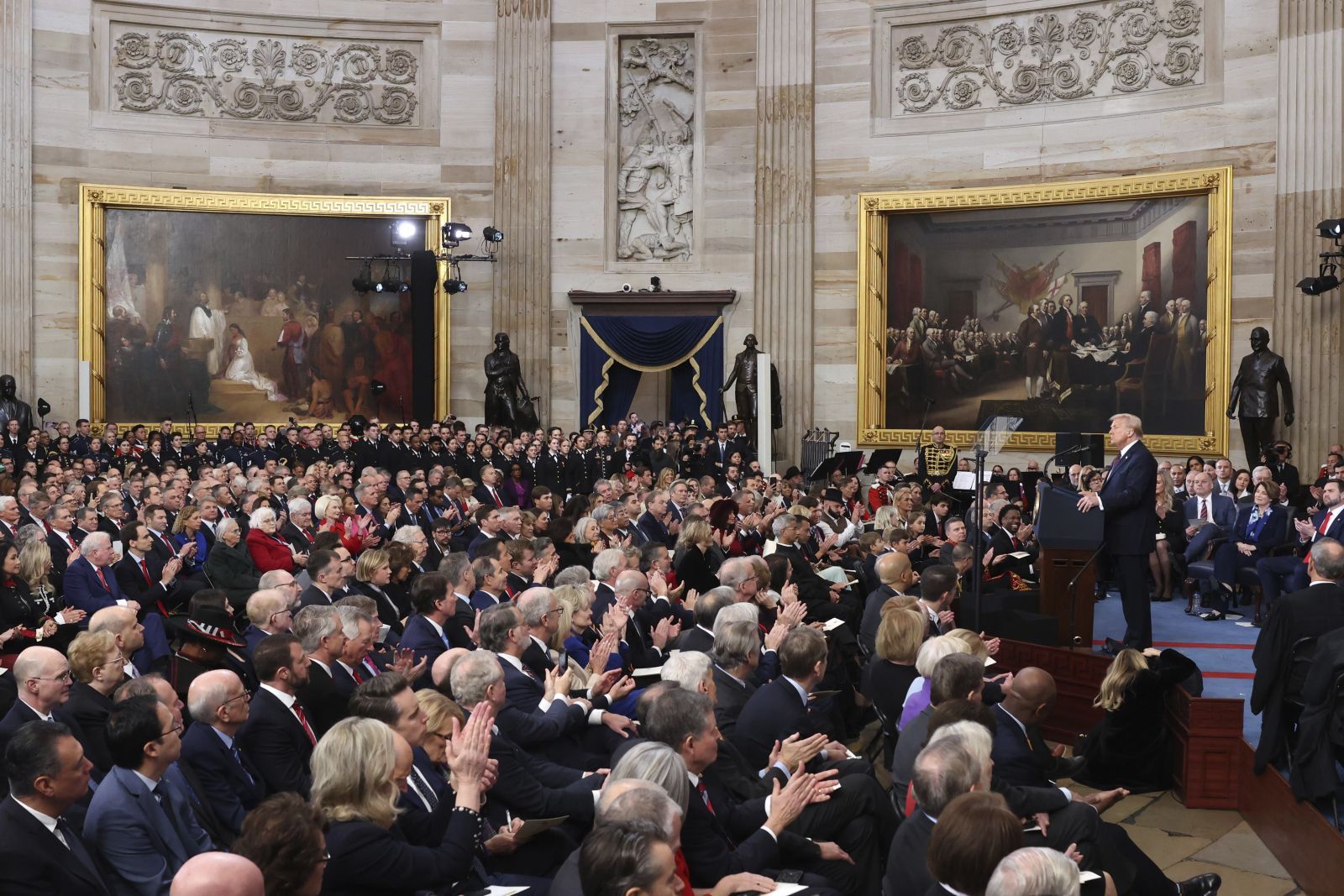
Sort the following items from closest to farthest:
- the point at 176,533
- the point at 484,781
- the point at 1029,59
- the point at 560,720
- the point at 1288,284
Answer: the point at 484,781 → the point at 560,720 → the point at 176,533 → the point at 1288,284 → the point at 1029,59

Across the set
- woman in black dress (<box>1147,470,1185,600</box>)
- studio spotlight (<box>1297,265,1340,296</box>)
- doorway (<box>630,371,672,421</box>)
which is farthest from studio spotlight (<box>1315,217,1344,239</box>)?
doorway (<box>630,371,672,421</box>)

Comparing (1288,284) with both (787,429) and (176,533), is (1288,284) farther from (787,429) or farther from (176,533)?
(176,533)

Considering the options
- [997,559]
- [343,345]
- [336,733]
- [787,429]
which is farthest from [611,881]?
[343,345]

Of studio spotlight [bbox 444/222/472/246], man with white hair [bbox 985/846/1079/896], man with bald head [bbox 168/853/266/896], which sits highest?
studio spotlight [bbox 444/222/472/246]

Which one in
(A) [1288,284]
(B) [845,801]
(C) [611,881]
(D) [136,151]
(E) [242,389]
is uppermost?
(D) [136,151]

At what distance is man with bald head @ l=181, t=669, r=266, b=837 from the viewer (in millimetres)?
5141

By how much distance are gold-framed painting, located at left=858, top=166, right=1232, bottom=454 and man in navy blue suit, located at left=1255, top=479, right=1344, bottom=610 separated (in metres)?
7.85

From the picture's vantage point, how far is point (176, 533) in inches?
452

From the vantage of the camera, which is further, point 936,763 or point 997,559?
point 997,559

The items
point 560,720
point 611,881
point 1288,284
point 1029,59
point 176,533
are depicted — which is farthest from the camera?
point 1029,59

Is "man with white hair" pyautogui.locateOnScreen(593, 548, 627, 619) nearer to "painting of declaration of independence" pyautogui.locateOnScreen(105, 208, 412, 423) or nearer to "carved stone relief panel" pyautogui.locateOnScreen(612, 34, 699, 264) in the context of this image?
"painting of declaration of independence" pyautogui.locateOnScreen(105, 208, 412, 423)

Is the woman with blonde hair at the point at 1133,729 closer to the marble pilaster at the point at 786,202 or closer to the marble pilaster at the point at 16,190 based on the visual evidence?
the marble pilaster at the point at 786,202

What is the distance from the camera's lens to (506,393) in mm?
23406

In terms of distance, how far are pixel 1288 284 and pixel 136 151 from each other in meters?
19.4
